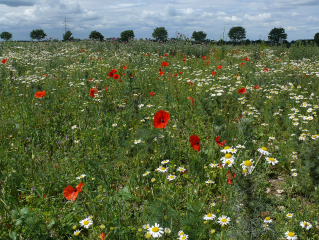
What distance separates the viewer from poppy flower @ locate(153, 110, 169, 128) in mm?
2842

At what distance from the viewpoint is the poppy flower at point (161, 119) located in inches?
112

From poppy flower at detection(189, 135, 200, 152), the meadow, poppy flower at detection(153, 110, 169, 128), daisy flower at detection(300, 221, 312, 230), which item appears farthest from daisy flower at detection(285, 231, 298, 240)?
poppy flower at detection(153, 110, 169, 128)

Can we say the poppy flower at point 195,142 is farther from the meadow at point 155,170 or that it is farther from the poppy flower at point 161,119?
the poppy flower at point 161,119

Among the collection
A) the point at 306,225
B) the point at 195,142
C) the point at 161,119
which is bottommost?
the point at 306,225

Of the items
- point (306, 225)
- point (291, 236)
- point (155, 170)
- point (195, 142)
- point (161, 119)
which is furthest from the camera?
point (161, 119)

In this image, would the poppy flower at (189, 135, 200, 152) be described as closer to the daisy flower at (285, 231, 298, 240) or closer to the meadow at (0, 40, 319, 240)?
the meadow at (0, 40, 319, 240)

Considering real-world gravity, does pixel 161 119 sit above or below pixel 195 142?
above

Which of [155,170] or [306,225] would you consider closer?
[306,225]

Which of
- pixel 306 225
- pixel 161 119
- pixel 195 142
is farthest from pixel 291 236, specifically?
pixel 161 119

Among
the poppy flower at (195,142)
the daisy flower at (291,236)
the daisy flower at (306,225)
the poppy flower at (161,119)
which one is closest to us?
the daisy flower at (291,236)

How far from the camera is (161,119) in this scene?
2906mm

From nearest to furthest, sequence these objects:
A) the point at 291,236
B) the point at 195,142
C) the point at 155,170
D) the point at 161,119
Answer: the point at 291,236 < the point at 155,170 < the point at 195,142 < the point at 161,119

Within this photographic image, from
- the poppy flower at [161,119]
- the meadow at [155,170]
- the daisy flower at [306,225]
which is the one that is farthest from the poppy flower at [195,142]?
the daisy flower at [306,225]

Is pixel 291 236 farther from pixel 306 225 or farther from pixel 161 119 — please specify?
pixel 161 119
